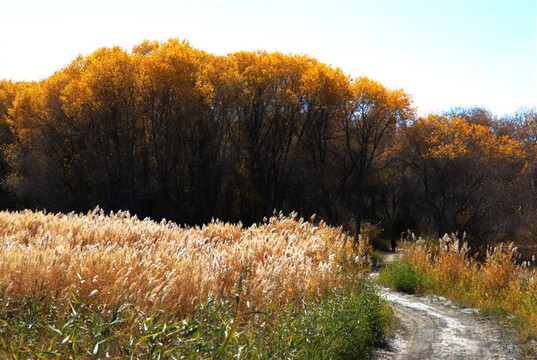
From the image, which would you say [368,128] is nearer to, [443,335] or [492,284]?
[492,284]

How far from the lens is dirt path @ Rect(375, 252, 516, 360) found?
668 cm

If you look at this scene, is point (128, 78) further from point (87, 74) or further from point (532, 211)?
point (532, 211)

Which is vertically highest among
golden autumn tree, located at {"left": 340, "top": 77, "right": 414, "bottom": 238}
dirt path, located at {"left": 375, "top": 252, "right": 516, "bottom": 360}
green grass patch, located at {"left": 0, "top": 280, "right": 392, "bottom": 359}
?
golden autumn tree, located at {"left": 340, "top": 77, "right": 414, "bottom": 238}

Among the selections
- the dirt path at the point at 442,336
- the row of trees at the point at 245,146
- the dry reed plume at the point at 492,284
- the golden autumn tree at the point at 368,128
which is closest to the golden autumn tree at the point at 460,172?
the row of trees at the point at 245,146

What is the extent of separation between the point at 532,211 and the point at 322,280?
22.2 metres

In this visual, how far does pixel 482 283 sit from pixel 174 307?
7259 mm

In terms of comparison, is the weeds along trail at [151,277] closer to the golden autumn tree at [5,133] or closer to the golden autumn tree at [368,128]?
the golden autumn tree at [368,128]

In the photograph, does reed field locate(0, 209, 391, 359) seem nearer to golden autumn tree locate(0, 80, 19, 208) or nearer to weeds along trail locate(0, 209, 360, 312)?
weeds along trail locate(0, 209, 360, 312)

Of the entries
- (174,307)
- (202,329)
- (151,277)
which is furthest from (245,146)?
(202,329)

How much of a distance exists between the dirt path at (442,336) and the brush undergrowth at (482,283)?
1.07ft

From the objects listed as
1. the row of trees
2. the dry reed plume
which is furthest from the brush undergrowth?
the row of trees

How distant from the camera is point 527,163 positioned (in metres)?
29.6

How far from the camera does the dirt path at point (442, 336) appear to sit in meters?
6.68

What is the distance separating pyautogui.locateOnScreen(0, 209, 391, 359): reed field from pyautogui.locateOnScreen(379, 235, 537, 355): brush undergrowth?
211 centimetres
